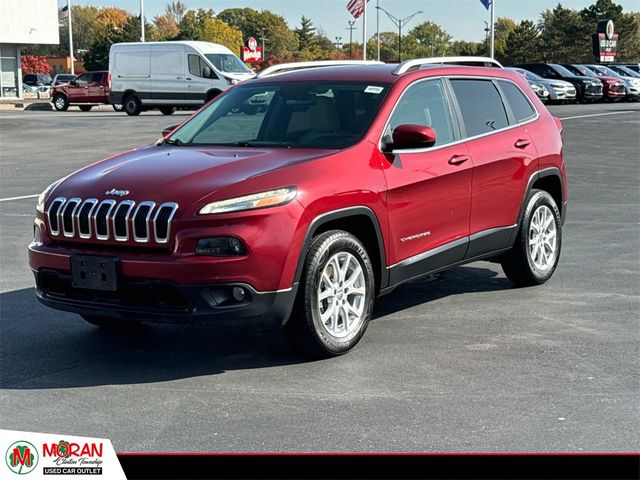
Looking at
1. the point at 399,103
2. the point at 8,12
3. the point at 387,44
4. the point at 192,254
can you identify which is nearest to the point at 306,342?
the point at 192,254

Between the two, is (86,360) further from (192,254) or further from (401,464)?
(401,464)

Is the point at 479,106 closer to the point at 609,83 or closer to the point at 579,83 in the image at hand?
the point at 579,83

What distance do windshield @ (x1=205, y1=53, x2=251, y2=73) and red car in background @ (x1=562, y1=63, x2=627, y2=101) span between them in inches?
687

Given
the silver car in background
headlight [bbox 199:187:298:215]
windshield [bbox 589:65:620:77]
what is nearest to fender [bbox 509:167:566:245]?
headlight [bbox 199:187:298:215]

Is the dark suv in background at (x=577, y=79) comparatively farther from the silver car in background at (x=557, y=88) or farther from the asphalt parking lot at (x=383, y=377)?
the asphalt parking lot at (x=383, y=377)

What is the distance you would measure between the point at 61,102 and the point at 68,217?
39.6 m

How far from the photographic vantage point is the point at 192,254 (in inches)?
217

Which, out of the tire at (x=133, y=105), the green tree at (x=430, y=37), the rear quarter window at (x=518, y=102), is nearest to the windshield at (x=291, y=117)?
the rear quarter window at (x=518, y=102)

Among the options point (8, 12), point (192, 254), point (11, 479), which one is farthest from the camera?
point (8, 12)

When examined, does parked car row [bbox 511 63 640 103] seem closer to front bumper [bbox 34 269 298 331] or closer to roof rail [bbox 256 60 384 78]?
roof rail [bbox 256 60 384 78]

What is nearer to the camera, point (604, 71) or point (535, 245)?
point (535, 245)

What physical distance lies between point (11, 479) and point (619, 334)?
13.4 ft

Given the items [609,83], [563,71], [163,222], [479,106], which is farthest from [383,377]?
[609,83]

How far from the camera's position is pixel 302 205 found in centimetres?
572
